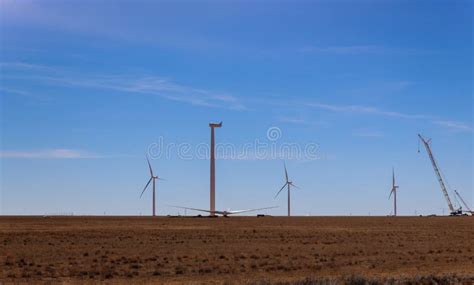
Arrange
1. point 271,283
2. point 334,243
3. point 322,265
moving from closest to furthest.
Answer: point 271,283
point 322,265
point 334,243

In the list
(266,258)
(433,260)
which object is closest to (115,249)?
(266,258)

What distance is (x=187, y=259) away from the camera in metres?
48.0

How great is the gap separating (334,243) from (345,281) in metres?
36.8

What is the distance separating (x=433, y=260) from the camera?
48.8 meters

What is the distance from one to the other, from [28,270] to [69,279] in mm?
5290

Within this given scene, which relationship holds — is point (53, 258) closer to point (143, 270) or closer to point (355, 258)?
point (143, 270)

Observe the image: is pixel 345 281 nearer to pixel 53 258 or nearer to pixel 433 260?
pixel 433 260

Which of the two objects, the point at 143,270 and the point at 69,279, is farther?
the point at 143,270

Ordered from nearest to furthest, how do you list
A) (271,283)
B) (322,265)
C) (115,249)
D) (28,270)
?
(271,283)
(28,270)
(322,265)
(115,249)

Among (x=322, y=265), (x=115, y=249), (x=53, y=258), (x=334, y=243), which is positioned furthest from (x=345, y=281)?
(x=334, y=243)

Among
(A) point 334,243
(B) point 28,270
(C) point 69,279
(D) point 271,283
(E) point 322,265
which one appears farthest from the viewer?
(A) point 334,243

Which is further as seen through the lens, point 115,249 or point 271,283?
point 115,249

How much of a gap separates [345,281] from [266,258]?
714 inches

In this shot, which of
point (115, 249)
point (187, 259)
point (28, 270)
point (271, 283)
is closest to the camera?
point (271, 283)
